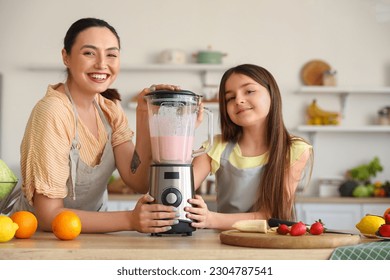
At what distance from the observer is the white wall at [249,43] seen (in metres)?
4.52

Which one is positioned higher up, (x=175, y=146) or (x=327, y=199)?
(x=175, y=146)

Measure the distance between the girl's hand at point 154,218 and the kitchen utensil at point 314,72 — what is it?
3.19 meters

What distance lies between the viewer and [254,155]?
1932 millimetres

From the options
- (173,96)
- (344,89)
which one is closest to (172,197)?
(173,96)

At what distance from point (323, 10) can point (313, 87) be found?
63 centimetres

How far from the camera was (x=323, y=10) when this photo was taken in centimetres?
454

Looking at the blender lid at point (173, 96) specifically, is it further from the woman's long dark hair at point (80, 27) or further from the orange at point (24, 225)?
the orange at point (24, 225)

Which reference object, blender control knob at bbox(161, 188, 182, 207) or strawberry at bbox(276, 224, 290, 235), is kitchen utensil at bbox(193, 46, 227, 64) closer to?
blender control knob at bbox(161, 188, 182, 207)

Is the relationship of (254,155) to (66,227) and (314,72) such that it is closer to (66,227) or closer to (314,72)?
(66,227)

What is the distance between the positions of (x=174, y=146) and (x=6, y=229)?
46cm

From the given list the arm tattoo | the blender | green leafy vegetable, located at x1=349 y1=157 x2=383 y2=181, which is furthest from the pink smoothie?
green leafy vegetable, located at x1=349 y1=157 x2=383 y2=181
